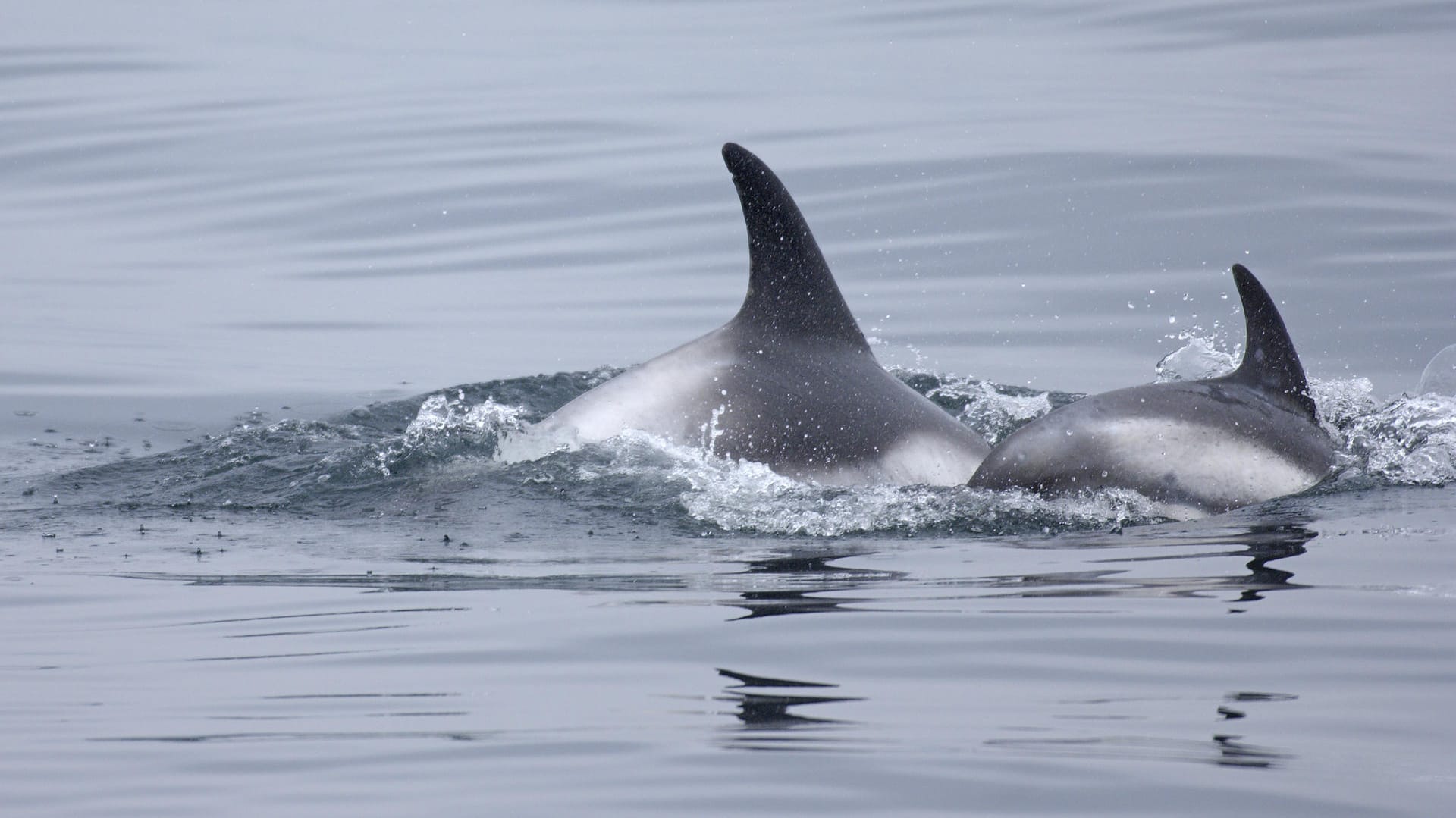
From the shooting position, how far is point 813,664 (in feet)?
18.0

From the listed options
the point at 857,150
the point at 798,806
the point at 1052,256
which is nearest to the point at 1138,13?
the point at 857,150

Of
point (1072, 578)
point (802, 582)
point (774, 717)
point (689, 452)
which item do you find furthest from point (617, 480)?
point (774, 717)

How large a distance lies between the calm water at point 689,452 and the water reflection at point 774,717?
2cm

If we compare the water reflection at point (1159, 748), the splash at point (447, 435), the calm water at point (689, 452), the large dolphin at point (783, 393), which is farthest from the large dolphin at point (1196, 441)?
the water reflection at point (1159, 748)

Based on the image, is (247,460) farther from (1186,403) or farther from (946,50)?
(946,50)

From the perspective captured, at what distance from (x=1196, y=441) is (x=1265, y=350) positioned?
1.87 ft

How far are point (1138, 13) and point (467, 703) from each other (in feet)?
87.7

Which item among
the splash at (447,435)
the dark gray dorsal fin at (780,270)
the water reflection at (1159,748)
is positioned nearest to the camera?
the water reflection at (1159,748)

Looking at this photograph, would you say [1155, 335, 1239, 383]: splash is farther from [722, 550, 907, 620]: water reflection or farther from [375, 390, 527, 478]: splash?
[722, 550, 907, 620]: water reflection

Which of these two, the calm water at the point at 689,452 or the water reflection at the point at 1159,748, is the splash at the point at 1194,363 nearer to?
the calm water at the point at 689,452

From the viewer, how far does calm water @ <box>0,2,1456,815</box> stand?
4648mm

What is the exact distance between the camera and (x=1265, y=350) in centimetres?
827

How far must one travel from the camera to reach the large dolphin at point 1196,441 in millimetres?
7953

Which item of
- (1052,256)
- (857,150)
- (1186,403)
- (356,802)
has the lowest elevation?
(356,802)
